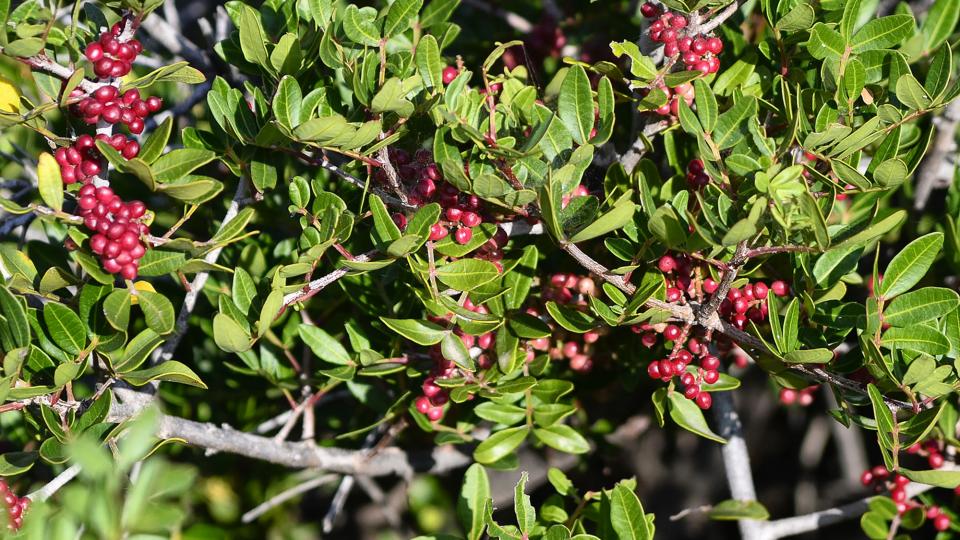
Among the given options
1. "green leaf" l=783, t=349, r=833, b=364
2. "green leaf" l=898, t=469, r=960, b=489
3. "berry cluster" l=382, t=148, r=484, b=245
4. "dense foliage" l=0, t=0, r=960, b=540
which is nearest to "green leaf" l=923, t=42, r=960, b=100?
"dense foliage" l=0, t=0, r=960, b=540

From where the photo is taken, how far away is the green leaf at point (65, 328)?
1.26m

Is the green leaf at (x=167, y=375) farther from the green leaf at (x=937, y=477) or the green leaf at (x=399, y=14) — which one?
the green leaf at (x=937, y=477)

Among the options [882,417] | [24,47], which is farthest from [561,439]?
[24,47]

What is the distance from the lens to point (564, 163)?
1258 mm

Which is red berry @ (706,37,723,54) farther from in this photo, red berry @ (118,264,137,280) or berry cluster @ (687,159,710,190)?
red berry @ (118,264,137,280)

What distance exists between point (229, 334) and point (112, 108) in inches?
14.1

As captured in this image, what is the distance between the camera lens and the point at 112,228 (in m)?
1.18

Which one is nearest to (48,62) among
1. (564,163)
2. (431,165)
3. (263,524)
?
(431,165)

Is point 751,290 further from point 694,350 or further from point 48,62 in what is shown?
point 48,62

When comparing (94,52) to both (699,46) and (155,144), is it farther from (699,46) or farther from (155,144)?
(699,46)

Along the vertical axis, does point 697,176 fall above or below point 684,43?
below

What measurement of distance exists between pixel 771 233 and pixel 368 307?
0.71 m

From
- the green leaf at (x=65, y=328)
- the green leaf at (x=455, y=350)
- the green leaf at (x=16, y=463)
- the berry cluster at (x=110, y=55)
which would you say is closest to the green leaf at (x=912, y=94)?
the green leaf at (x=455, y=350)

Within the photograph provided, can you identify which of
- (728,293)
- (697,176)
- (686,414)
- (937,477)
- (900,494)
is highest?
(697,176)
